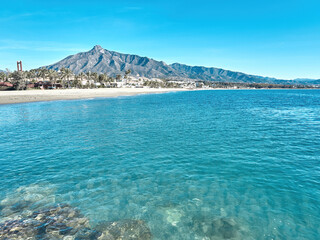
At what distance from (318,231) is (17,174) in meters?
21.3

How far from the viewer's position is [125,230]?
9805 millimetres

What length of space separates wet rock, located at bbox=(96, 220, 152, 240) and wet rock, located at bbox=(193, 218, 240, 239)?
8.76 feet

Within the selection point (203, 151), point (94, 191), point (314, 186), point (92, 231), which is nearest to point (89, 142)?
point (94, 191)

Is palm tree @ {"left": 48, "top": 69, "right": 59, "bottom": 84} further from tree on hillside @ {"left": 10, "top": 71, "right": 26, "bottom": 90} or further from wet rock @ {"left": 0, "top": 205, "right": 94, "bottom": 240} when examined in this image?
wet rock @ {"left": 0, "top": 205, "right": 94, "bottom": 240}

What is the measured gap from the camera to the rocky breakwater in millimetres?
9250

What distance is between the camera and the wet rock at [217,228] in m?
9.39

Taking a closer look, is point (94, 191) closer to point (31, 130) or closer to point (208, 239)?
point (208, 239)

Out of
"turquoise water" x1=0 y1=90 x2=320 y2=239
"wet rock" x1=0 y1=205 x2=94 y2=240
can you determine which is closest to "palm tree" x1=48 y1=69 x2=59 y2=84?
"turquoise water" x1=0 y1=90 x2=320 y2=239

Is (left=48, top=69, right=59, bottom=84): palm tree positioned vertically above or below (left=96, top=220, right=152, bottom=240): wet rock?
above

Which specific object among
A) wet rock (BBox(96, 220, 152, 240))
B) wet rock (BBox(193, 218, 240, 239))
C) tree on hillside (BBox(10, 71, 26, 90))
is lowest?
wet rock (BBox(96, 220, 152, 240))

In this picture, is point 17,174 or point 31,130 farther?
point 31,130

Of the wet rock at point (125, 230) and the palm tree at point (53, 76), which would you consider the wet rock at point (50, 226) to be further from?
the palm tree at point (53, 76)

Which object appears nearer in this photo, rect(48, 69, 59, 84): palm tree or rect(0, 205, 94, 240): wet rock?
rect(0, 205, 94, 240): wet rock

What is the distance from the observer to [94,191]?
525 inches
